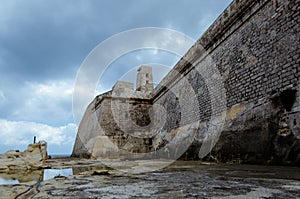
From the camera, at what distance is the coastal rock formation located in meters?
3.94

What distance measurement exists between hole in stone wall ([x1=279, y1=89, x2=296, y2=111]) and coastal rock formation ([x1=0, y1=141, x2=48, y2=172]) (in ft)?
15.6

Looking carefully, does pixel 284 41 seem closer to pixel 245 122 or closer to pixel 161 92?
pixel 245 122

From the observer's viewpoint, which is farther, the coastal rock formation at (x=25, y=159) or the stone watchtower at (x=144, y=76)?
the stone watchtower at (x=144, y=76)

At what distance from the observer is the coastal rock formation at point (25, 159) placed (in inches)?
155

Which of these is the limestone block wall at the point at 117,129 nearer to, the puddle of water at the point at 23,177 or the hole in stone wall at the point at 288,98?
the puddle of water at the point at 23,177

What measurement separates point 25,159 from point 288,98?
208 inches

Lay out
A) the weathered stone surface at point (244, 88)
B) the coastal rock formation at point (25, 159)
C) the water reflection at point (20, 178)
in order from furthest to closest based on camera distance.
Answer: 1. the coastal rock formation at point (25, 159)
2. the weathered stone surface at point (244, 88)
3. the water reflection at point (20, 178)

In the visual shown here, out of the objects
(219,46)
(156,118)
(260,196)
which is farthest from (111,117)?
(260,196)

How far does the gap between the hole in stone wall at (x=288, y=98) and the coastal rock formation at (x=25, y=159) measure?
476 centimetres

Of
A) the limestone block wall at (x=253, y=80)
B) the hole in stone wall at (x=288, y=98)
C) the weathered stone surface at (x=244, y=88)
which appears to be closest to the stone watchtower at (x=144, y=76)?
the weathered stone surface at (x=244, y=88)

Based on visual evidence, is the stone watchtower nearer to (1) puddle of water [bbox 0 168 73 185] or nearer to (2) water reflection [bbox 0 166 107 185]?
(2) water reflection [bbox 0 166 107 185]

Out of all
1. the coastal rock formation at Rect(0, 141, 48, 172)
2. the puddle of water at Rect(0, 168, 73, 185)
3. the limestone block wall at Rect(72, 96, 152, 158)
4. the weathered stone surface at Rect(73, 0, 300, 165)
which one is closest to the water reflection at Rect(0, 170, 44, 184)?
the puddle of water at Rect(0, 168, 73, 185)

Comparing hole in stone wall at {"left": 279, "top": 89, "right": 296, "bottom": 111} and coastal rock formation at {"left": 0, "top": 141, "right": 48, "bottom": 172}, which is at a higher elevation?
hole in stone wall at {"left": 279, "top": 89, "right": 296, "bottom": 111}

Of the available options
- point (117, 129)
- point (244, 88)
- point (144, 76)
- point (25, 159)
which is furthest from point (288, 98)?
point (144, 76)
